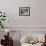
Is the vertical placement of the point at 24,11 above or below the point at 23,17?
above

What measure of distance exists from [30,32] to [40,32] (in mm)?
268

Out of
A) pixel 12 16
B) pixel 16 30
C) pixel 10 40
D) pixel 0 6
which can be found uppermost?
pixel 0 6

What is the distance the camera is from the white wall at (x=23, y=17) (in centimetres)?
360

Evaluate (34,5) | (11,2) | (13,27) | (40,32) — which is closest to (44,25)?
(40,32)

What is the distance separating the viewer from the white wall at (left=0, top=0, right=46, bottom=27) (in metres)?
3.60

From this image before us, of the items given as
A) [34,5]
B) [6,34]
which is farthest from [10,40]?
[34,5]

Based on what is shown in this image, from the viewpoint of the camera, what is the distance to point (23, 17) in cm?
361

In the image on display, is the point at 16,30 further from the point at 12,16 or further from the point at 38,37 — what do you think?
the point at 38,37

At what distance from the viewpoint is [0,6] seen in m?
3.60

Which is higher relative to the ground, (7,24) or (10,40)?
(7,24)

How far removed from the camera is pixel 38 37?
11.6 ft

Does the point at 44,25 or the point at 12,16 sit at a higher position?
the point at 12,16

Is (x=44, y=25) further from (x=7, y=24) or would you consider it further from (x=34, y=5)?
(x=7, y=24)

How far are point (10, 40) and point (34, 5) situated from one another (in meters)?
1.13
